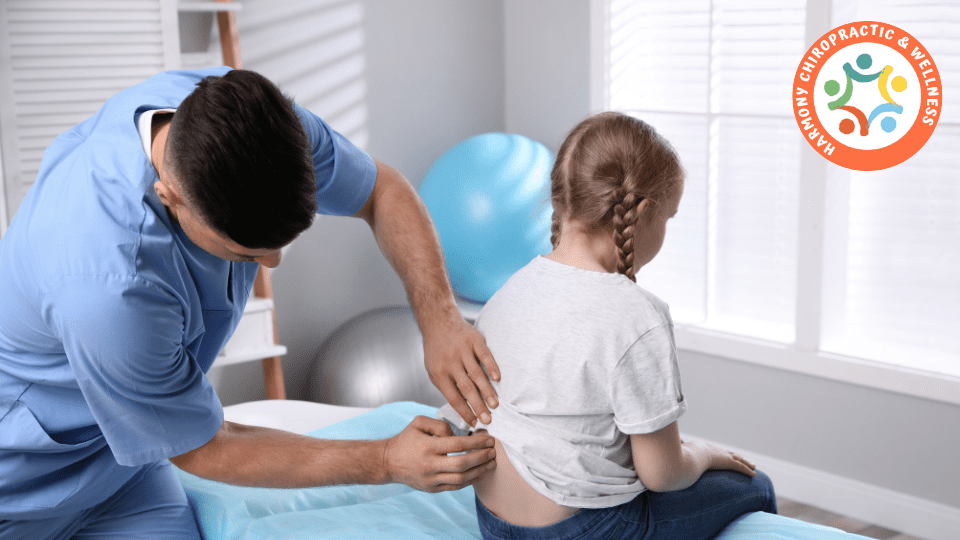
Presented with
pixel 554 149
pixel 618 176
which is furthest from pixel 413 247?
pixel 554 149

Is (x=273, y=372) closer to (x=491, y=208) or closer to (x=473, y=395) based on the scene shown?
(x=491, y=208)

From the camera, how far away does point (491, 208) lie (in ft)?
8.70

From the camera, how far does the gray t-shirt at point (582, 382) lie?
1.13 meters

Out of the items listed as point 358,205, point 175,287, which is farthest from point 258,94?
point 358,205

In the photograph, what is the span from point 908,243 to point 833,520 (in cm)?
84

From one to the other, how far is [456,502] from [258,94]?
89 cm

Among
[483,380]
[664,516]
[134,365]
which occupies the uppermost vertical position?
[134,365]

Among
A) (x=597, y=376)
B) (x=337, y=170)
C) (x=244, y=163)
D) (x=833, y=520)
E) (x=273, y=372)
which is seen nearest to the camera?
(x=244, y=163)

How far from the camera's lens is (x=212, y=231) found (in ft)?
3.24

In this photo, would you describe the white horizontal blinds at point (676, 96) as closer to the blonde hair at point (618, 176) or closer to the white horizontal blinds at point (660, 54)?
the white horizontal blinds at point (660, 54)

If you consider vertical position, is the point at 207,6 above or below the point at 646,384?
above

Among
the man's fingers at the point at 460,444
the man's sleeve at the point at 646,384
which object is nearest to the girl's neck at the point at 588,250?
the man's sleeve at the point at 646,384

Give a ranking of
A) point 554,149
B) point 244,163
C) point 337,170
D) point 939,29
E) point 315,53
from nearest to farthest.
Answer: point 244,163
point 337,170
point 939,29
point 315,53
point 554,149

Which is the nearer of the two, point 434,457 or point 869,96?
point 434,457
